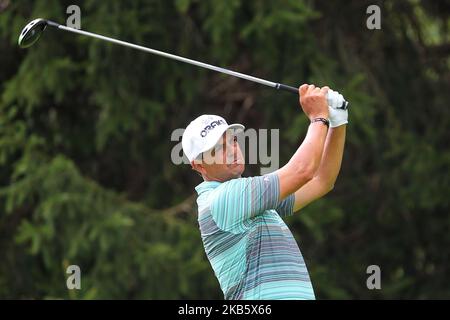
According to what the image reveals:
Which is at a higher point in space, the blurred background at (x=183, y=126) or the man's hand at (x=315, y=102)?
the blurred background at (x=183, y=126)

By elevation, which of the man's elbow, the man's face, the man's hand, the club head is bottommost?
the man's elbow

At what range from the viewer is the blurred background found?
767 centimetres

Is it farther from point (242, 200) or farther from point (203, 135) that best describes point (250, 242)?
point (203, 135)

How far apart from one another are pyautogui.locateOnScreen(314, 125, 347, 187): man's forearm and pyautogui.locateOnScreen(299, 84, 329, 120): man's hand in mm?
233

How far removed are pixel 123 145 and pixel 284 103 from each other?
142 centimetres

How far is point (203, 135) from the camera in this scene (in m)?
3.86

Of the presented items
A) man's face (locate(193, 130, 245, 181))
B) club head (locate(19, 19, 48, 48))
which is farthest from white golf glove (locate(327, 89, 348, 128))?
club head (locate(19, 19, 48, 48))

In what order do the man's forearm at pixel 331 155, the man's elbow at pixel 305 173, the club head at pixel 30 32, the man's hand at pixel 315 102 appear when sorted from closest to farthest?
1. the man's elbow at pixel 305 173
2. the man's hand at pixel 315 102
3. the man's forearm at pixel 331 155
4. the club head at pixel 30 32

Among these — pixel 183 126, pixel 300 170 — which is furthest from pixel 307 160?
pixel 183 126

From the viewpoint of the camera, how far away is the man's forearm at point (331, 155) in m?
4.10

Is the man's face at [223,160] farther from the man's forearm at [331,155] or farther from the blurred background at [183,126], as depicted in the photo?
the blurred background at [183,126]

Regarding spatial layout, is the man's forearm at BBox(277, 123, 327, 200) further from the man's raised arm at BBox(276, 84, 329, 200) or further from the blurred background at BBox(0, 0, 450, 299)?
the blurred background at BBox(0, 0, 450, 299)

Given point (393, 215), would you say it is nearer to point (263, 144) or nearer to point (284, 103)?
point (284, 103)

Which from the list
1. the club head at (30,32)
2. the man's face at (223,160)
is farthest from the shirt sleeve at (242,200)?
the club head at (30,32)
